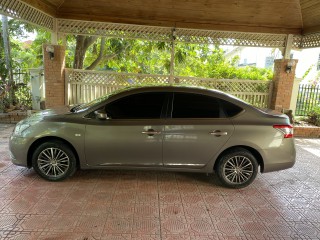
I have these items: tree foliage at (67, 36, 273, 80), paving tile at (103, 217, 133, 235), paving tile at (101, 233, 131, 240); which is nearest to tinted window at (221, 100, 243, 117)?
paving tile at (103, 217, 133, 235)

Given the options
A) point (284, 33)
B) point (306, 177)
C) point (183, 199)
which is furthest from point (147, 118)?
point (284, 33)

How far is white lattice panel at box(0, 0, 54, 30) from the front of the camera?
5551mm

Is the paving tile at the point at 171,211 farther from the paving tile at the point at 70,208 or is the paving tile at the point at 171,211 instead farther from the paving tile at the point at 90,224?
the paving tile at the point at 70,208

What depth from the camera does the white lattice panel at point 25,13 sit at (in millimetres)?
5551

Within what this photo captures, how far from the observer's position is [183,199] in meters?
3.78

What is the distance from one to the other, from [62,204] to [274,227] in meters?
2.75

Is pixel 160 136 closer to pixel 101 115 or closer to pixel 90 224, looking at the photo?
pixel 101 115

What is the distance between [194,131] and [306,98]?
7.58 meters

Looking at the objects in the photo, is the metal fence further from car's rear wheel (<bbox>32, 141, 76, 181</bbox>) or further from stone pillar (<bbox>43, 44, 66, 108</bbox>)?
car's rear wheel (<bbox>32, 141, 76, 181</bbox>)

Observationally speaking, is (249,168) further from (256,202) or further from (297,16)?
(297,16)

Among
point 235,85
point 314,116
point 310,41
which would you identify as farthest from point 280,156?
point 310,41

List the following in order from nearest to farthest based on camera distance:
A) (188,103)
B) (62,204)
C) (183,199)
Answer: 1. (62,204)
2. (183,199)
3. (188,103)

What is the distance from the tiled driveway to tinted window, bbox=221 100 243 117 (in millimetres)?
1234

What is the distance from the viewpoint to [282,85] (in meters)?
8.60
